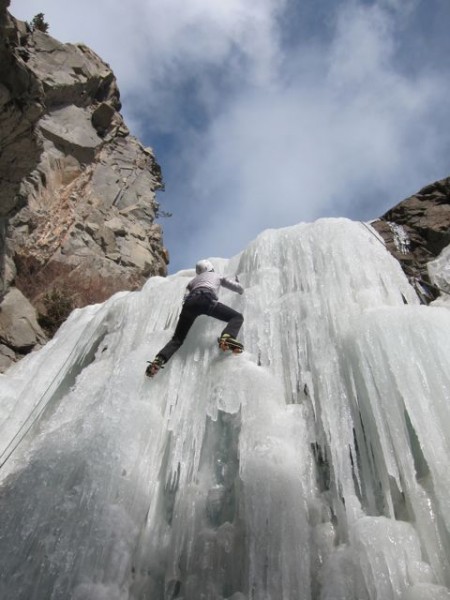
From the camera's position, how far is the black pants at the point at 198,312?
4527 millimetres

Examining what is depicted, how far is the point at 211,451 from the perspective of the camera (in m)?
3.84

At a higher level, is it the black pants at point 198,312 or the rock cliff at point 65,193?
the rock cliff at point 65,193

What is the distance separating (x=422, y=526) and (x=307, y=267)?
2733mm

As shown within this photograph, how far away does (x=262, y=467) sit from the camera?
325 cm

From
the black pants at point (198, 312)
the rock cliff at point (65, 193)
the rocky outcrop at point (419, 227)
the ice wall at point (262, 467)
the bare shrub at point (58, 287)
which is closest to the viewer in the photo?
the ice wall at point (262, 467)

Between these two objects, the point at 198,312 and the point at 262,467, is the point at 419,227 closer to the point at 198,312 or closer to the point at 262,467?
the point at 198,312

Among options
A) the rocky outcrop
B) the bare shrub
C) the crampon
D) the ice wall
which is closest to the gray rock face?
the bare shrub

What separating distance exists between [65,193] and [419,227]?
31.0 ft

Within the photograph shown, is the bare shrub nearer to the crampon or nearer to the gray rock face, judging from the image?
the gray rock face

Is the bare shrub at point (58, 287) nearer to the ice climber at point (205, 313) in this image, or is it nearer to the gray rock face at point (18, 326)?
the gray rock face at point (18, 326)

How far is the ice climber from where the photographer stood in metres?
4.28

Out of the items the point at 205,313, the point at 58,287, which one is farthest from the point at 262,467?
the point at 58,287

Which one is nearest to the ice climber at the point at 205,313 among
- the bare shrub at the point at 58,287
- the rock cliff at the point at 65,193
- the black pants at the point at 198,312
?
the black pants at the point at 198,312

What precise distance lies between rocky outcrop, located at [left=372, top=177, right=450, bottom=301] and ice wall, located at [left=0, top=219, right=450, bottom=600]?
3.12 metres
